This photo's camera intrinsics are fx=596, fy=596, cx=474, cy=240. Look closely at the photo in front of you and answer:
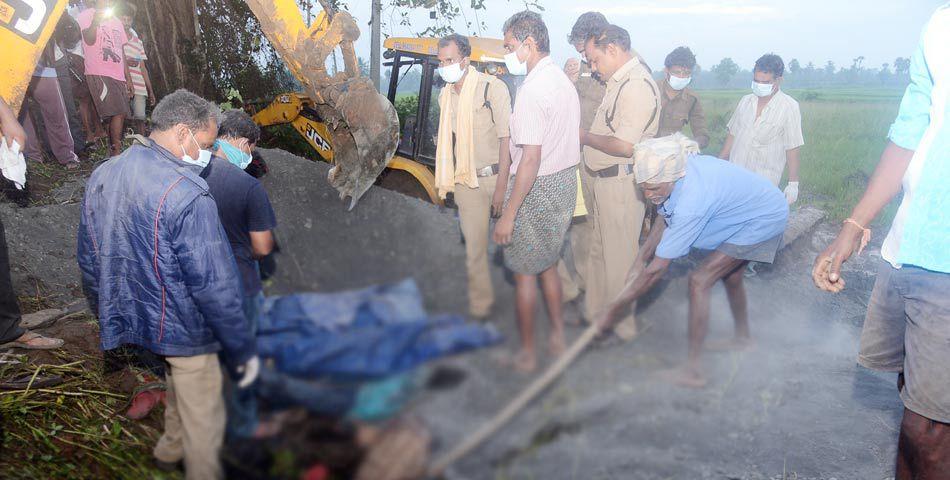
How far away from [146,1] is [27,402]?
20.2 ft

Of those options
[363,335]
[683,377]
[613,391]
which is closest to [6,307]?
[363,335]

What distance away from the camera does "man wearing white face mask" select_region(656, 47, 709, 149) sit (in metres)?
4.67

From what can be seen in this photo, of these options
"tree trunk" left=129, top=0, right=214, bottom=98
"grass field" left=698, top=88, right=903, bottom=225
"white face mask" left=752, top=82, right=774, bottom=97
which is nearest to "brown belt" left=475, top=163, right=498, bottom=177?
"white face mask" left=752, top=82, right=774, bottom=97

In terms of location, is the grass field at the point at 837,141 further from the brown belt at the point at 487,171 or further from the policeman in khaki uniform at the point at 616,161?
the brown belt at the point at 487,171

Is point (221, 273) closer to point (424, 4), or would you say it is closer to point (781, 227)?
point (781, 227)

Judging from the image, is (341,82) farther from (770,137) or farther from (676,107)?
(770,137)

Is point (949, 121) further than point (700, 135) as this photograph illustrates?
No

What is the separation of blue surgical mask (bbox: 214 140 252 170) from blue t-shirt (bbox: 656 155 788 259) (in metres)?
1.79

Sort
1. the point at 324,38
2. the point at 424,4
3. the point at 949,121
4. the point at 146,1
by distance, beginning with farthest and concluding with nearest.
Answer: the point at 146,1, the point at 424,4, the point at 324,38, the point at 949,121

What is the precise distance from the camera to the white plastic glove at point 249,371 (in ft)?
4.37

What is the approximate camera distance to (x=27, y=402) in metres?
2.84

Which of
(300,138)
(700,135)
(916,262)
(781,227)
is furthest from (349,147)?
(300,138)

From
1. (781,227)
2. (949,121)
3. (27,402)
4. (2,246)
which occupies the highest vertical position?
(949,121)

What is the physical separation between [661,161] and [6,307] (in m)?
3.46
